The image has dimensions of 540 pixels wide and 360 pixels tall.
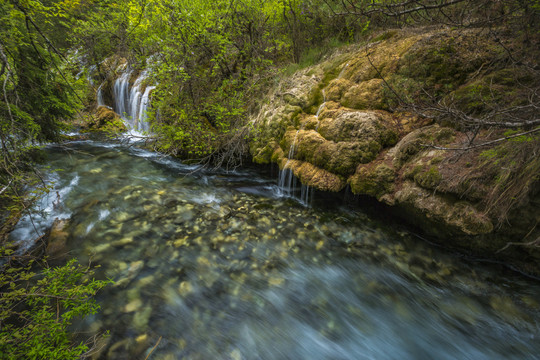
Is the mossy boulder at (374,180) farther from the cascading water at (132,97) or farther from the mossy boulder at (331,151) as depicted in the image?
the cascading water at (132,97)

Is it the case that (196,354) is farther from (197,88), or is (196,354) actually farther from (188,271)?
(197,88)

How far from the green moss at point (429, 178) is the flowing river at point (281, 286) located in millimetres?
1100

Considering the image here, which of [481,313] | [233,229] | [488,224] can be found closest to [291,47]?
[233,229]

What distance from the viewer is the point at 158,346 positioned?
2.42m

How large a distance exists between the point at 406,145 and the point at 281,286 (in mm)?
3257

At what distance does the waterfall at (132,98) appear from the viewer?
11508mm

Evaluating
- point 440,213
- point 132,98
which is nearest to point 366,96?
point 440,213

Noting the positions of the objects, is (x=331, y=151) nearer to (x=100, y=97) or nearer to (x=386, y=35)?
(x=386, y=35)

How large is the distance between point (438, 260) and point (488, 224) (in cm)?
93

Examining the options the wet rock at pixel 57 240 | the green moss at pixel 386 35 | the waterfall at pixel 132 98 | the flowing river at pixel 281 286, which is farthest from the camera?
the waterfall at pixel 132 98

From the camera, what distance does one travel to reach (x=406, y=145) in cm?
405

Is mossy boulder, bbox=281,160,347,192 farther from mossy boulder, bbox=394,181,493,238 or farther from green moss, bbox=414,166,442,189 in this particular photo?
green moss, bbox=414,166,442,189

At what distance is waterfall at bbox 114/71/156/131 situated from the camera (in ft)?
37.8

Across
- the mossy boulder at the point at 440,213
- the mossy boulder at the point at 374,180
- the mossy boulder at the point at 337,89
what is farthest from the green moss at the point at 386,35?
the mossy boulder at the point at 440,213
